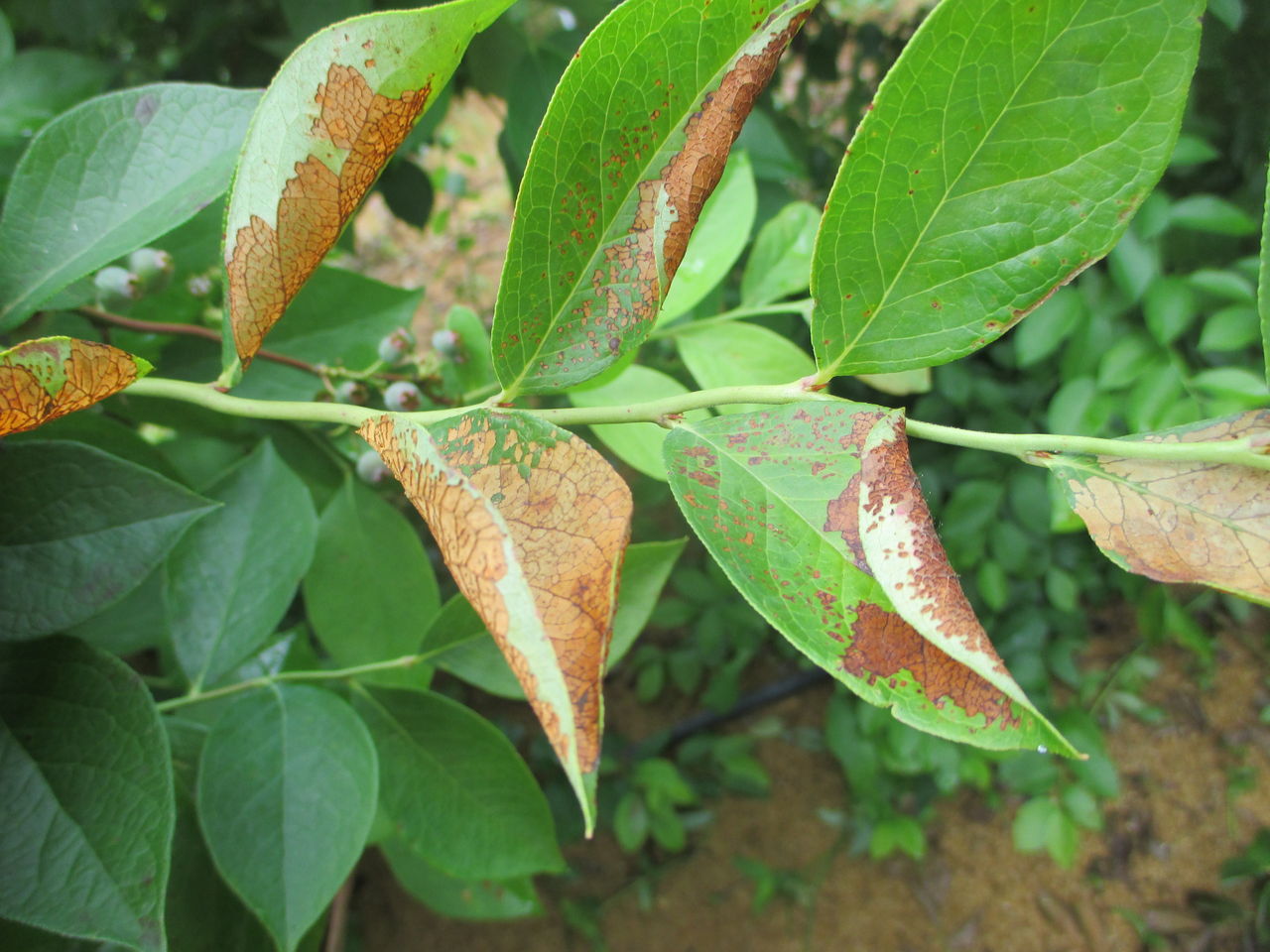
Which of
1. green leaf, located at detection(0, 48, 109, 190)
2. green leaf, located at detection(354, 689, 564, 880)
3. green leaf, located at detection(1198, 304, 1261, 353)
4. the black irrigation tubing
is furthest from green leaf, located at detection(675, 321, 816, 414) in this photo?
the black irrigation tubing

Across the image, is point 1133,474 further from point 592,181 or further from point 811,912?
point 811,912

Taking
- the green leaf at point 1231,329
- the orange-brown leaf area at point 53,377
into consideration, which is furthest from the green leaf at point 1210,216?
the orange-brown leaf area at point 53,377

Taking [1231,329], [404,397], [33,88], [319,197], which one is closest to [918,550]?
[319,197]

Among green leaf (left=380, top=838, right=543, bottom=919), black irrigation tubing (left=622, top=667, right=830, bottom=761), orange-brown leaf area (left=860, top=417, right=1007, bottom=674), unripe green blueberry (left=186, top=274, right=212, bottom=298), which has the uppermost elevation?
orange-brown leaf area (left=860, top=417, right=1007, bottom=674)

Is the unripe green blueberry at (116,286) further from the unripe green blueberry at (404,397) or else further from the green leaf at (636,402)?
the green leaf at (636,402)

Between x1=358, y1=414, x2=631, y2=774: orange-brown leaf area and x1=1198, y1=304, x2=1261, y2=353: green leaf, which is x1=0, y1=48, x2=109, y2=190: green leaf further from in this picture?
x1=1198, y1=304, x2=1261, y2=353: green leaf

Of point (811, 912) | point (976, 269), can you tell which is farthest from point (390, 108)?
point (811, 912)
